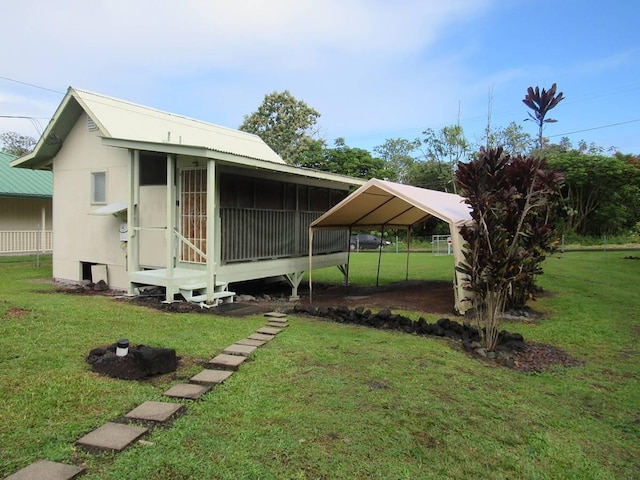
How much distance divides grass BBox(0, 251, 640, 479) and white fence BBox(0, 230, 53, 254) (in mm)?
12612

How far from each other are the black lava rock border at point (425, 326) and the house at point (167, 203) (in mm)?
2434

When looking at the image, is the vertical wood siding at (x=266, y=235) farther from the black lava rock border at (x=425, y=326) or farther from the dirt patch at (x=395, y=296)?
the black lava rock border at (x=425, y=326)

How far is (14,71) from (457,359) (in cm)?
2131

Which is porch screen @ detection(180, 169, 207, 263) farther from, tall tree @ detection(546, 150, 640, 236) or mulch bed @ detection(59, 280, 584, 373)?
tall tree @ detection(546, 150, 640, 236)

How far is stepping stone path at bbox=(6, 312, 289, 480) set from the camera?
2.75 metres

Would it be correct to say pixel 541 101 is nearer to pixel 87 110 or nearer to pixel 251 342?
pixel 251 342

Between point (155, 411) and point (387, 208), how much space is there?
31.0 feet

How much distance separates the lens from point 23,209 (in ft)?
65.6

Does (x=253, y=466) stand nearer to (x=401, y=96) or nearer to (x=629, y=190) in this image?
(x=401, y=96)

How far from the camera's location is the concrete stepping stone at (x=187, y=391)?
404 centimetres

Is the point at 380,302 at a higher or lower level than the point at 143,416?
lower

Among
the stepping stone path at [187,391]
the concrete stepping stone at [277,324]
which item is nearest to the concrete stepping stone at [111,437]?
the stepping stone path at [187,391]

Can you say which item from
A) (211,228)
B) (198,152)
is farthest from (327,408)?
(198,152)

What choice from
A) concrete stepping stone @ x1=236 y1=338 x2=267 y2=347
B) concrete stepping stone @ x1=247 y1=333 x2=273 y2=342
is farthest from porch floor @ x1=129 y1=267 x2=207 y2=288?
concrete stepping stone @ x1=236 y1=338 x2=267 y2=347
